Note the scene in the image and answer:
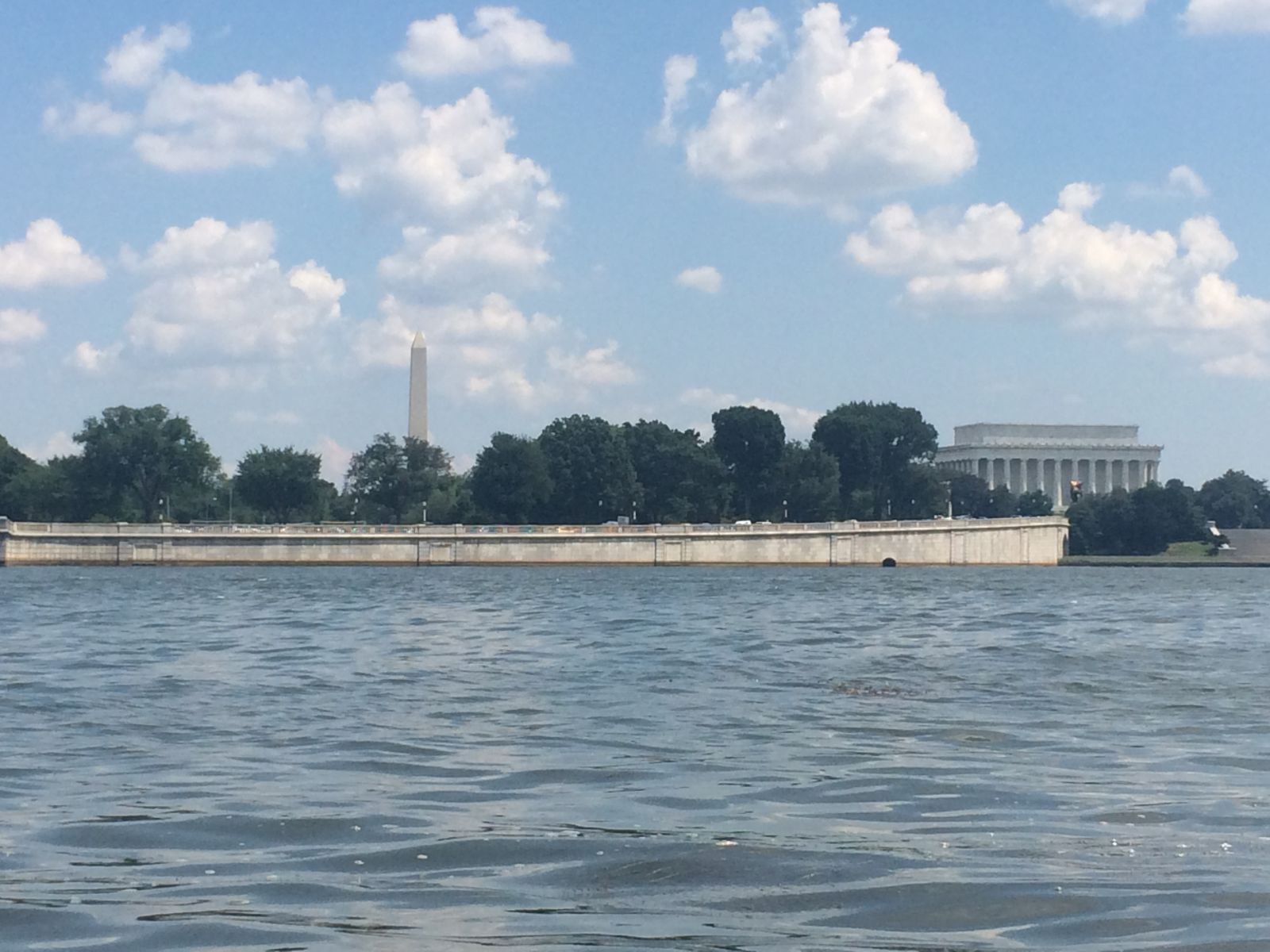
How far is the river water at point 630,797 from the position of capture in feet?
27.1

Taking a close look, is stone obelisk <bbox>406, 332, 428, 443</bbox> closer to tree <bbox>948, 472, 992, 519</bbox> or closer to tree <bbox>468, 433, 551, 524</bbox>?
tree <bbox>468, 433, 551, 524</bbox>

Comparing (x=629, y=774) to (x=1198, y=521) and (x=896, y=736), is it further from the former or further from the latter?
(x=1198, y=521)

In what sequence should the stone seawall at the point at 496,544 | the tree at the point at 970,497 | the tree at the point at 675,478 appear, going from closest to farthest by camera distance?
the stone seawall at the point at 496,544
the tree at the point at 675,478
the tree at the point at 970,497

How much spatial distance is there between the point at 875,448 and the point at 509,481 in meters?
36.5

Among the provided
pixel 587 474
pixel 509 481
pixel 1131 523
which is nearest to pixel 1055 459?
pixel 1131 523

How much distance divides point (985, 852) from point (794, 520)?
12384 cm

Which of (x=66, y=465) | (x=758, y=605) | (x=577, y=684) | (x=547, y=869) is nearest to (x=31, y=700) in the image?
(x=577, y=684)

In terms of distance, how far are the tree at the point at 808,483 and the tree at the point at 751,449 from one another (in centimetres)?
96

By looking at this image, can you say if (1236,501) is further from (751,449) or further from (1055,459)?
(751,449)

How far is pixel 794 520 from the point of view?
133m

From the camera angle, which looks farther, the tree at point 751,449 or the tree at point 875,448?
the tree at point 875,448

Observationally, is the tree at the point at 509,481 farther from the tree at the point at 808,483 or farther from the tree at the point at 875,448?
the tree at the point at 875,448

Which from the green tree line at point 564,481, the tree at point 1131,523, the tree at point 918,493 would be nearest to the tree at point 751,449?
the green tree line at point 564,481

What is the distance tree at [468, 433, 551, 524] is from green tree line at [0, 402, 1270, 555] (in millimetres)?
108
